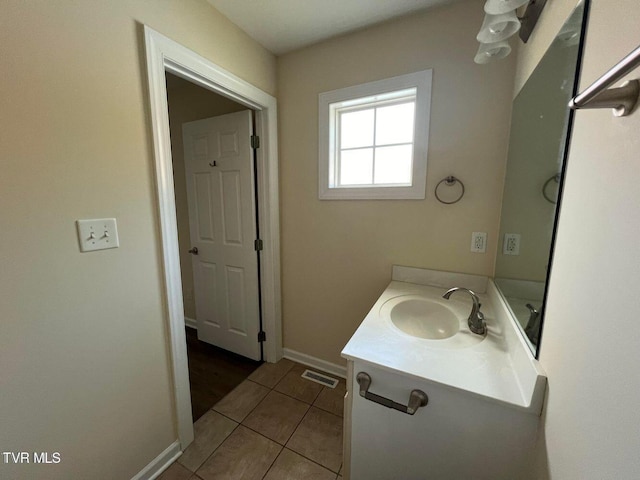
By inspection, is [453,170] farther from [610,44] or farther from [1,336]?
[1,336]

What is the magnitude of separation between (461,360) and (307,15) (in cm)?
186

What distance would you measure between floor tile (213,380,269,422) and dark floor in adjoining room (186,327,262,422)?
0.16 feet

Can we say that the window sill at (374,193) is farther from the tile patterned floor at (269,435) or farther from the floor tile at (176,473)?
the floor tile at (176,473)

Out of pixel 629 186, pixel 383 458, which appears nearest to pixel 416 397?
pixel 383 458

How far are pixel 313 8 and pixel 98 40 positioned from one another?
3.37 ft

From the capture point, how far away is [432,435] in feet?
2.66

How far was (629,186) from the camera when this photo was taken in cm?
42

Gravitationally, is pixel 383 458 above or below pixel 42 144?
below

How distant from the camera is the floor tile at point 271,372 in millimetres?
1848

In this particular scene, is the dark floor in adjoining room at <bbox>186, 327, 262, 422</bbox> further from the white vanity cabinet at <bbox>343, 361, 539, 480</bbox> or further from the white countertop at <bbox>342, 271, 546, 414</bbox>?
the white countertop at <bbox>342, 271, 546, 414</bbox>

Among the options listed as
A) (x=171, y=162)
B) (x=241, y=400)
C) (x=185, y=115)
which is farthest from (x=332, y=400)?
(x=185, y=115)

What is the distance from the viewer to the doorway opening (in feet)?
6.01

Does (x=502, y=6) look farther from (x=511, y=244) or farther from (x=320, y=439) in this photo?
(x=320, y=439)

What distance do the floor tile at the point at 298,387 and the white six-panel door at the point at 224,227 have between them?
1.13 ft
